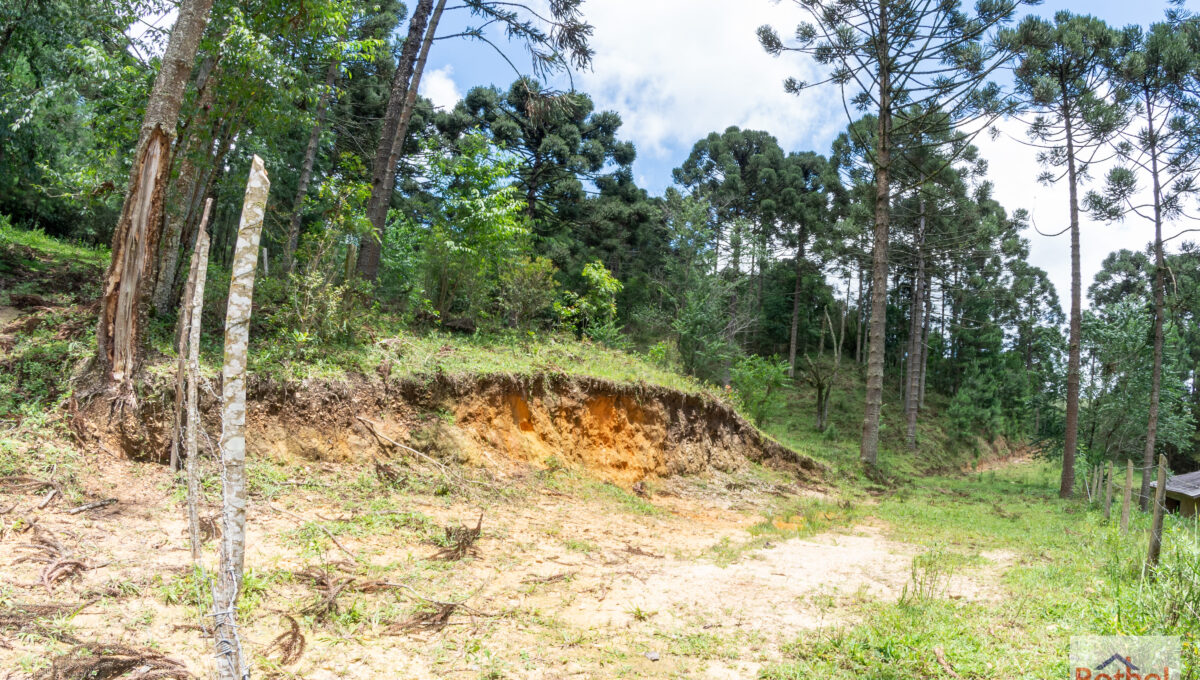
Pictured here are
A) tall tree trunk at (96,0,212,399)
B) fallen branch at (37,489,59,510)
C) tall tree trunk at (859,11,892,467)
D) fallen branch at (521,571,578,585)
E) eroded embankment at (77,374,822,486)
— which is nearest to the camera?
fallen branch at (37,489,59,510)

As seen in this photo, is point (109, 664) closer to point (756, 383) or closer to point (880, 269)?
point (880, 269)

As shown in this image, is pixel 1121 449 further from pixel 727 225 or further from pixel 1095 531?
pixel 727 225

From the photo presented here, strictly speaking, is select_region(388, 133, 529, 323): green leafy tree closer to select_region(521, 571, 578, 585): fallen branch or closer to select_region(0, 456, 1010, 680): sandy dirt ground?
select_region(0, 456, 1010, 680): sandy dirt ground

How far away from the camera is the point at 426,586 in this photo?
15.9ft

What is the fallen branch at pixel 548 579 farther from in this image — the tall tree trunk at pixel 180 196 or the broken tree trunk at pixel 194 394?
the tall tree trunk at pixel 180 196

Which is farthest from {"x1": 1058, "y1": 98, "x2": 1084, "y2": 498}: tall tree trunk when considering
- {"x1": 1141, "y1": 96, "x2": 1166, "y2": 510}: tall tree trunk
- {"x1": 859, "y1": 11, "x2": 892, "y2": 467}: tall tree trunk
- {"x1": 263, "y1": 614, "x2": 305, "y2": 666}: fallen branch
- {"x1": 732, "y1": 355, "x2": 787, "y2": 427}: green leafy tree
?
{"x1": 263, "y1": 614, "x2": 305, "y2": 666}: fallen branch

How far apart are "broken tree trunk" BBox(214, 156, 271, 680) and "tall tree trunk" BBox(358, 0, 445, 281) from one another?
8.51 m

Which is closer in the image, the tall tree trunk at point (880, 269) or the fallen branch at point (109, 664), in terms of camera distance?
the fallen branch at point (109, 664)

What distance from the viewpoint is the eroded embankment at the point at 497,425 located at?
727 centimetres

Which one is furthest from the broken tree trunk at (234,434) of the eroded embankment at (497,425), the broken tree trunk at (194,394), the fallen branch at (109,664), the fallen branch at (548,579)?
the eroded embankment at (497,425)

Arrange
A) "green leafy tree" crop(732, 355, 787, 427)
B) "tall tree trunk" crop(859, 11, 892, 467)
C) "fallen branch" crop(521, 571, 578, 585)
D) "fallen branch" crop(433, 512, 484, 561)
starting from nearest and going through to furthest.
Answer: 1. "fallen branch" crop(521, 571, 578, 585)
2. "fallen branch" crop(433, 512, 484, 561)
3. "tall tree trunk" crop(859, 11, 892, 467)
4. "green leafy tree" crop(732, 355, 787, 427)
